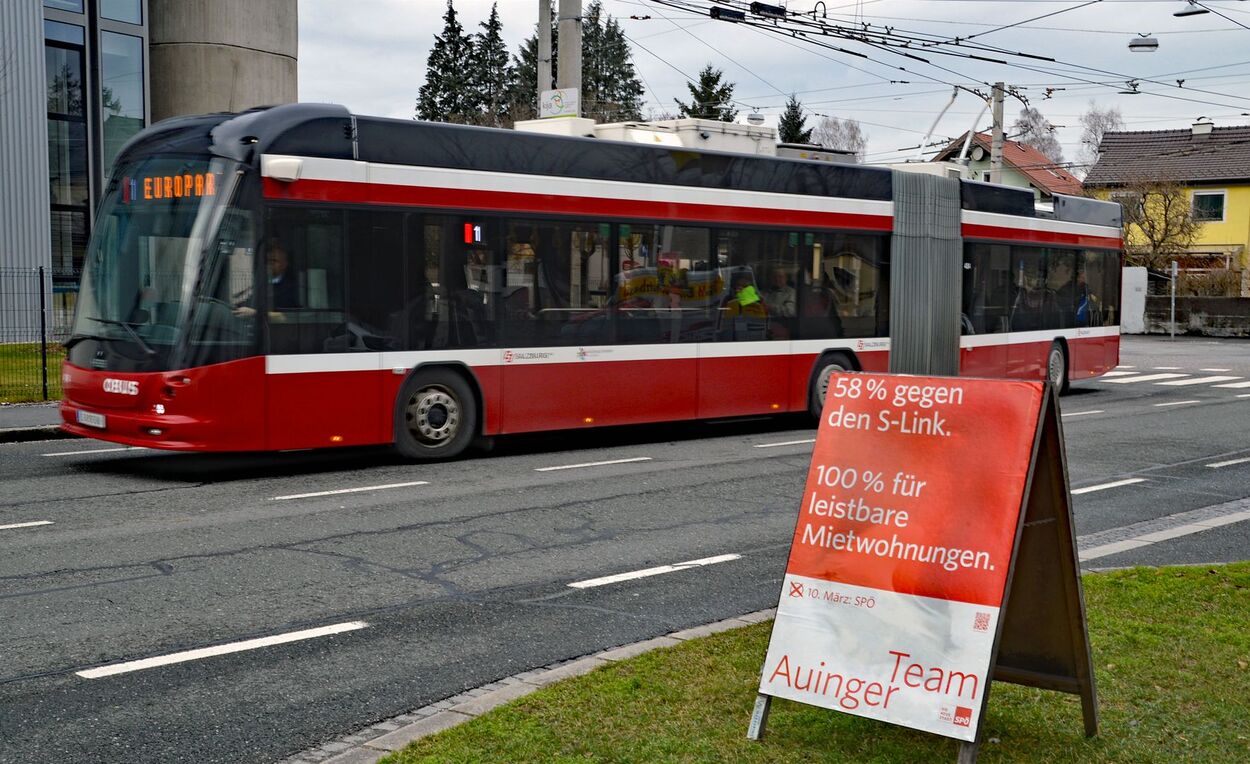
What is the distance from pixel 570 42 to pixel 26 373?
9697 mm

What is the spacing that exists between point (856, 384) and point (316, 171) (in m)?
7.77

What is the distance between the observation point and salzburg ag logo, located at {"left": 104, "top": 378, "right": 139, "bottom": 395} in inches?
456

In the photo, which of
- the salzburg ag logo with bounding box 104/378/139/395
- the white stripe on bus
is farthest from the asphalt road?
the white stripe on bus

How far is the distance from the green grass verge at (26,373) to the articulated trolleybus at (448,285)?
7565mm

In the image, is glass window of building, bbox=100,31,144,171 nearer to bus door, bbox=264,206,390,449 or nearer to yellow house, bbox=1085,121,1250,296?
bus door, bbox=264,206,390,449

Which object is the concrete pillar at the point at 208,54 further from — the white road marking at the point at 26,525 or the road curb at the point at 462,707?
the road curb at the point at 462,707

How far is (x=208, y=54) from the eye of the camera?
36000 millimetres

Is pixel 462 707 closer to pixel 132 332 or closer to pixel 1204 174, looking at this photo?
pixel 132 332

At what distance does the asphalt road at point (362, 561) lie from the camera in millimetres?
5695

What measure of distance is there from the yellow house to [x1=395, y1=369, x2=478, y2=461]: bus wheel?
53.6 meters

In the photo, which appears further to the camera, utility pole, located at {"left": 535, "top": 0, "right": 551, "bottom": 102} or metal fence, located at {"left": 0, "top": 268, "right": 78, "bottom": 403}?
utility pole, located at {"left": 535, "top": 0, "right": 551, "bottom": 102}

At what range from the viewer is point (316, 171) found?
472 inches

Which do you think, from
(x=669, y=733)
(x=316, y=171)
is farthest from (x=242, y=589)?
(x=316, y=171)

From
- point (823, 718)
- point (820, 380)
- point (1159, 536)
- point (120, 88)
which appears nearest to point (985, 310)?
point (820, 380)
